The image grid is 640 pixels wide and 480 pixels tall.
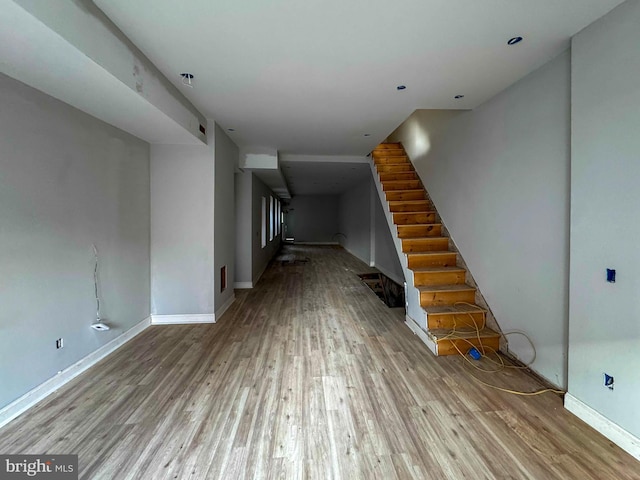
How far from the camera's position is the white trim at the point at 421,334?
2.87 m

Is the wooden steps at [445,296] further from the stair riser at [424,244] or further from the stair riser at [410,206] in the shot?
the stair riser at [410,206]

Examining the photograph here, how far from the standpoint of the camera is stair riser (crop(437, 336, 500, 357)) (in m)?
2.83

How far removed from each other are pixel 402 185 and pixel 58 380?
529cm

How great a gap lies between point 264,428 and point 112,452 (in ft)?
2.84

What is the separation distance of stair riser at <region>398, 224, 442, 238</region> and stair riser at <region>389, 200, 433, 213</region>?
1.80 ft

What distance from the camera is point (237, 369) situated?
2516 mm

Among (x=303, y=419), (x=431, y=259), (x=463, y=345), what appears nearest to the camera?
(x=303, y=419)

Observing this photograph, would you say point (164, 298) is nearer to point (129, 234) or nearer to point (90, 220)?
point (129, 234)

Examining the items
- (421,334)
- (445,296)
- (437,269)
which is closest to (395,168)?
(437,269)

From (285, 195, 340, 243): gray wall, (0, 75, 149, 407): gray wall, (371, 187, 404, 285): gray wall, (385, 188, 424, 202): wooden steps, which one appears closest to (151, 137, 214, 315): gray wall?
(0, 75, 149, 407): gray wall

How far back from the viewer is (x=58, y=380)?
7.29ft

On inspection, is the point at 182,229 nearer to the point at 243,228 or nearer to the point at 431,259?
the point at 243,228

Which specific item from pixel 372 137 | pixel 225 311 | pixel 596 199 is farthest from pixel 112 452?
pixel 372 137

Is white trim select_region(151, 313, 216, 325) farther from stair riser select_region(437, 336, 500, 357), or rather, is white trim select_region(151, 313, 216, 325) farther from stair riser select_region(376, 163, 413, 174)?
stair riser select_region(376, 163, 413, 174)
